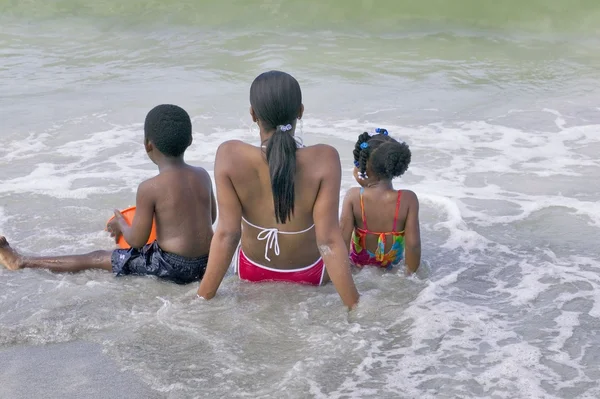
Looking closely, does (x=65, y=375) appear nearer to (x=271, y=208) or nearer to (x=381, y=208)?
(x=271, y=208)

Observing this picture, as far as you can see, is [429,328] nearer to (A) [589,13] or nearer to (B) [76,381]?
(B) [76,381]

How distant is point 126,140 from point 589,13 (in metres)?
9.02

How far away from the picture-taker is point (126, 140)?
7.50m

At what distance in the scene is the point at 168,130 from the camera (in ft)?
14.3

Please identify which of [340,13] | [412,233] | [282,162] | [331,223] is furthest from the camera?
[340,13]

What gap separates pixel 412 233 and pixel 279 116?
121cm

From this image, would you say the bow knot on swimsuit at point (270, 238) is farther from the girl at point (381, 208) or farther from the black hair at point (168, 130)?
the black hair at point (168, 130)

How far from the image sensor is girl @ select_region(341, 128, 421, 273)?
4.50 meters

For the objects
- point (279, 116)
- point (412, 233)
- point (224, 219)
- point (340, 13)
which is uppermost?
point (279, 116)

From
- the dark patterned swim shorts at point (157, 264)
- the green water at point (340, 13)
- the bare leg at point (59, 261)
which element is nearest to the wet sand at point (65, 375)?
the dark patterned swim shorts at point (157, 264)

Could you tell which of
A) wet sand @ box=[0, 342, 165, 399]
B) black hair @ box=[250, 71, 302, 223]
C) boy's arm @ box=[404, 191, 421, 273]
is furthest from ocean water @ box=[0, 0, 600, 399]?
black hair @ box=[250, 71, 302, 223]

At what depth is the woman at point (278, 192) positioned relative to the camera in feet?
12.4

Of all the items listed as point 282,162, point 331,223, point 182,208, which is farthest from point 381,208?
point 182,208

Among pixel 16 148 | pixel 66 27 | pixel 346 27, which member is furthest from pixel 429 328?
pixel 66 27
